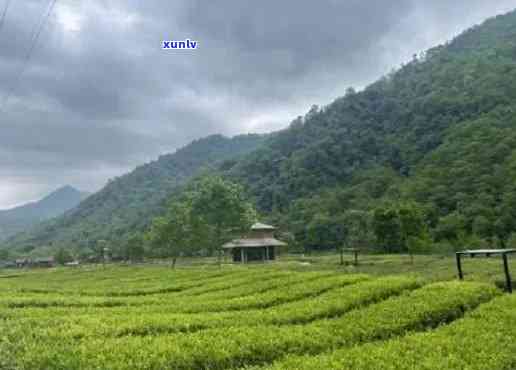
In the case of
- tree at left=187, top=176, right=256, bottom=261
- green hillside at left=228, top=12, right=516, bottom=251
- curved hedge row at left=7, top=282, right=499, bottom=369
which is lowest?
curved hedge row at left=7, top=282, right=499, bottom=369

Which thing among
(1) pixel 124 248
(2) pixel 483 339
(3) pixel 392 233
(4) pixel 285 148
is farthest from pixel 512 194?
(4) pixel 285 148

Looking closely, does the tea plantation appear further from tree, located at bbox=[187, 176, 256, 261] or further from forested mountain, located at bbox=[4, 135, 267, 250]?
forested mountain, located at bbox=[4, 135, 267, 250]

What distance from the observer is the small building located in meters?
50.2

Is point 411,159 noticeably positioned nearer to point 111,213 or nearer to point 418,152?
point 418,152

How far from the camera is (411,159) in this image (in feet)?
280

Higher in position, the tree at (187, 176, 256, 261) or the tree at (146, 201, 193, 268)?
the tree at (187, 176, 256, 261)

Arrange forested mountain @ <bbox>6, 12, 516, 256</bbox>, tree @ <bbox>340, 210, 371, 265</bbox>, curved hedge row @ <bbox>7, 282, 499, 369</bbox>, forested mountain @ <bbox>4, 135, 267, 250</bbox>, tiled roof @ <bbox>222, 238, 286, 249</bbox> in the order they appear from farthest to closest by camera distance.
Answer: forested mountain @ <bbox>4, 135, 267, 250</bbox>, tree @ <bbox>340, 210, 371, 265</bbox>, forested mountain @ <bbox>6, 12, 516, 256</bbox>, tiled roof @ <bbox>222, 238, 286, 249</bbox>, curved hedge row @ <bbox>7, 282, 499, 369</bbox>

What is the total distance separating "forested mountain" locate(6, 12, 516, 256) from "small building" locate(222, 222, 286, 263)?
1114cm

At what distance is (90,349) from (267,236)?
4470cm

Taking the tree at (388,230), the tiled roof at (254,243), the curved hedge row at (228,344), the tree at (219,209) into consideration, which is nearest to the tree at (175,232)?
the tiled roof at (254,243)

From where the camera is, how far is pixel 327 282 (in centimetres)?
1521

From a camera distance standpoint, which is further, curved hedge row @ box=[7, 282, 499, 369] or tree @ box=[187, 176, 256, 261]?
tree @ box=[187, 176, 256, 261]

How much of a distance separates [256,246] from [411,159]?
152ft

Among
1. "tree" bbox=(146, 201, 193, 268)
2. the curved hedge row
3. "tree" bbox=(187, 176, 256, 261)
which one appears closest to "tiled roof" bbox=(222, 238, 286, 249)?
"tree" bbox=(146, 201, 193, 268)
